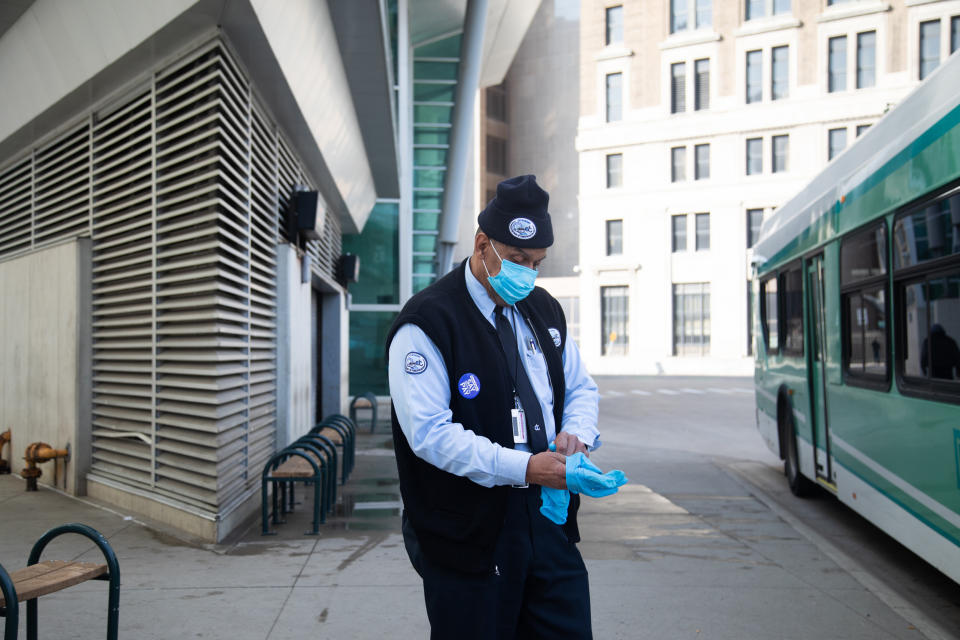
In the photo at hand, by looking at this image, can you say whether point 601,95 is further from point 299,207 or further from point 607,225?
point 299,207

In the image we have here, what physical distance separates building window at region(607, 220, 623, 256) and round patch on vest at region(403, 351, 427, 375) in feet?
156

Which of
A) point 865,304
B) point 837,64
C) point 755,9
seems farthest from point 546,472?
point 755,9

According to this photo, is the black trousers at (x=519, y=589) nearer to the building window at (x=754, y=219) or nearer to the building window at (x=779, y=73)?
the building window at (x=754, y=219)

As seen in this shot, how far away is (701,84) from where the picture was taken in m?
47.4

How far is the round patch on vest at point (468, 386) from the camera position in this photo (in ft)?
9.20

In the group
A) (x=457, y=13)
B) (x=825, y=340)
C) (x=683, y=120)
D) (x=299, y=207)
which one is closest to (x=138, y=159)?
(x=299, y=207)

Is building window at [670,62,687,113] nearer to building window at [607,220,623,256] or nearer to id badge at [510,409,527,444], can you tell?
building window at [607,220,623,256]

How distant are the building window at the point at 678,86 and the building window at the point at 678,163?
2120 mm

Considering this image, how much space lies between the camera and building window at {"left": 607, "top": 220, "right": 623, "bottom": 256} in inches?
1949

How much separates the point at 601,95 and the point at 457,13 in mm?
28499

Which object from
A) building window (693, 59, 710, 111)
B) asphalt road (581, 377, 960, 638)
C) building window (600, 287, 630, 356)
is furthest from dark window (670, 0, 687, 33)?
asphalt road (581, 377, 960, 638)

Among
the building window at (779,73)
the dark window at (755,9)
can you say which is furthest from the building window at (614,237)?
the dark window at (755,9)

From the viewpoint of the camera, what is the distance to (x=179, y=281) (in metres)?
7.54

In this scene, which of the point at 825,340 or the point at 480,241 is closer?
the point at 480,241
